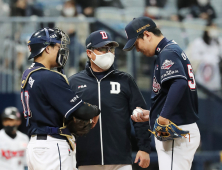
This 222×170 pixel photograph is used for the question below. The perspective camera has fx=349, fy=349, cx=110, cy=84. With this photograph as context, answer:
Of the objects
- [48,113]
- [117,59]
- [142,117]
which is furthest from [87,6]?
[48,113]

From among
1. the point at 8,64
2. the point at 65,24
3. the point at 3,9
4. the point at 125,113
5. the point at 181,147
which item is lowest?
the point at 181,147

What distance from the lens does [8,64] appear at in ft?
25.4

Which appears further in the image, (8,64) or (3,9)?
(3,9)

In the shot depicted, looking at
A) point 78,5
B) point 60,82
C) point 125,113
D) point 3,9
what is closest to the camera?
point 60,82

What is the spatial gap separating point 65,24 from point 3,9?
211 cm

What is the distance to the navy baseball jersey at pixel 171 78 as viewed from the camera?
3.23 m

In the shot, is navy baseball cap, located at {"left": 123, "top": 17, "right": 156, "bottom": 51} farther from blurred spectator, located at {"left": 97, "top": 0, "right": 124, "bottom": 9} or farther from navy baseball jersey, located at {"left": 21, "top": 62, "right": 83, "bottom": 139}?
blurred spectator, located at {"left": 97, "top": 0, "right": 124, "bottom": 9}

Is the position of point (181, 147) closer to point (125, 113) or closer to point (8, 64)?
point (125, 113)

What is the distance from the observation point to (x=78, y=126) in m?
3.43

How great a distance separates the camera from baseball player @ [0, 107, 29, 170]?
267 inches

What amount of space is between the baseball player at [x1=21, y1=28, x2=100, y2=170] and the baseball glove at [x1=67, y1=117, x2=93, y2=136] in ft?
0.26

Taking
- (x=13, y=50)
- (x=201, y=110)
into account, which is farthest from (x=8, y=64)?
(x=201, y=110)

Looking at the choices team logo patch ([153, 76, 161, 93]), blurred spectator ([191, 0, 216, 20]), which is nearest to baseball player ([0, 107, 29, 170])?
team logo patch ([153, 76, 161, 93])

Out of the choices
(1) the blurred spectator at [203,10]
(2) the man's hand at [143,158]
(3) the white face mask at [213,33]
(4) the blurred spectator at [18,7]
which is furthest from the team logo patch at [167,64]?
(1) the blurred spectator at [203,10]
